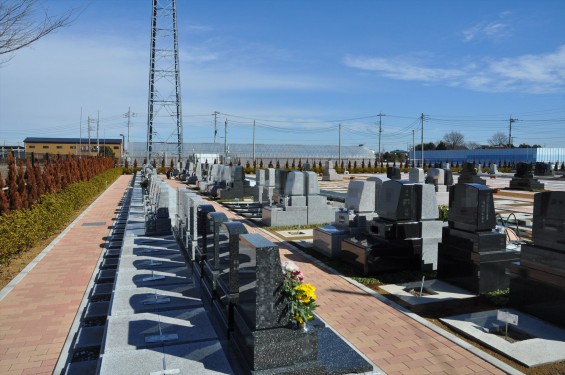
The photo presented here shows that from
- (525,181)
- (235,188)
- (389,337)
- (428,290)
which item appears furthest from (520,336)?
(525,181)

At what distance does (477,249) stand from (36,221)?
9609 millimetres

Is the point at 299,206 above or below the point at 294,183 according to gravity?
below

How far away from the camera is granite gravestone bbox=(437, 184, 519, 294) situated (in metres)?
6.94

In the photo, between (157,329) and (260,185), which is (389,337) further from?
(260,185)

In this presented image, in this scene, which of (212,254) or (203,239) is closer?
(212,254)

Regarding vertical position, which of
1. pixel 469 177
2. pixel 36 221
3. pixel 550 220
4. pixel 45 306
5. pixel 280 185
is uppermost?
pixel 469 177

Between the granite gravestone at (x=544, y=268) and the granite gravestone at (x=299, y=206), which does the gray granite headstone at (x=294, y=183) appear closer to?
the granite gravestone at (x=299, y=206)

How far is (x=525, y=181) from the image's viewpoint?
28.5 m

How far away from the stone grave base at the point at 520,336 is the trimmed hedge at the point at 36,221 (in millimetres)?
7891

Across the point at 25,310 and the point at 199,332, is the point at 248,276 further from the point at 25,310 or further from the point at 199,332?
the point at 25,310

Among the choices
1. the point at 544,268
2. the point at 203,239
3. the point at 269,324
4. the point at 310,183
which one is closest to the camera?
the point at 269,324

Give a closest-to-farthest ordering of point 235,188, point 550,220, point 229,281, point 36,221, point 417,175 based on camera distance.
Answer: point 229,281 < point 550,220 < point 36,221 < point 235,188 < point 417,175

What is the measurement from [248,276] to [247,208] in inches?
560

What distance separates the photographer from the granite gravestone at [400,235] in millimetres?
8109
